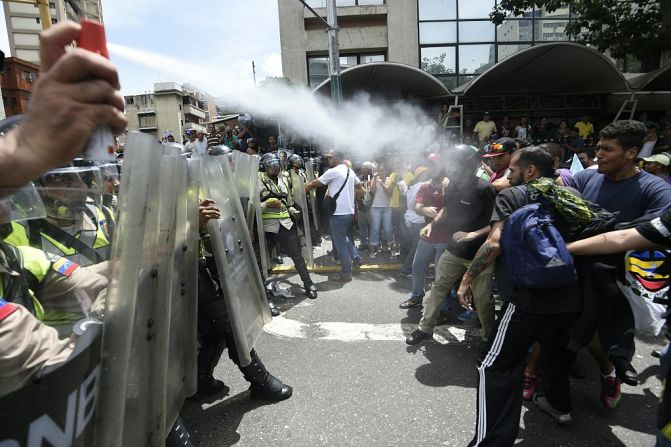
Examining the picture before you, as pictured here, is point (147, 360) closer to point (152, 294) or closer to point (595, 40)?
point (152, 294)

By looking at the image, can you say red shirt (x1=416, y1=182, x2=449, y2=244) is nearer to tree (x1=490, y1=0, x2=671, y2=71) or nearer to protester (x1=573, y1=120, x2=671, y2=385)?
protester (x1=573, y1=120, x2=671, y2=385)

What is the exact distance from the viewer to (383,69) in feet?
36.6

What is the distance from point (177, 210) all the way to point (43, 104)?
98 centimetres

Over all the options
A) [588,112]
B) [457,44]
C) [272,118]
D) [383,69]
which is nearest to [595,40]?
[588,112]

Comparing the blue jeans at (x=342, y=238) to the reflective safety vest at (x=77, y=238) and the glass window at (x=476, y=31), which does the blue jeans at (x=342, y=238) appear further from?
the glass window at (x=476, y=31)

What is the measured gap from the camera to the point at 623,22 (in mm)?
11344

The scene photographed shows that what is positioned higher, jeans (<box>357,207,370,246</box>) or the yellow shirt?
the yellow shirt

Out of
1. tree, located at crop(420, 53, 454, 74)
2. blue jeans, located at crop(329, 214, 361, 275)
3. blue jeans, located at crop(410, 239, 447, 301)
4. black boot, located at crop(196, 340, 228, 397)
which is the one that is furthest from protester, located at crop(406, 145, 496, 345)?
tree, located at crop(420, 53, 454, 74)

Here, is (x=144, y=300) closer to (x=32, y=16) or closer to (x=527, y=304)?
(x=527, y=304)

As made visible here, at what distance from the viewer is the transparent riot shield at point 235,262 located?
2367mm

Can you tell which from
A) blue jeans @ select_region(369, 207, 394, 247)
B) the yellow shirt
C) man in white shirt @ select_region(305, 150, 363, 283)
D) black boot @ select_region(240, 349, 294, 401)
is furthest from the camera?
the yellow shirt

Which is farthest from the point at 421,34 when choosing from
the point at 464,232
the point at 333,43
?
the point at 464,232

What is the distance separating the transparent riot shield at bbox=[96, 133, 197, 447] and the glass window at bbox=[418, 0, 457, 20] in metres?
15.7

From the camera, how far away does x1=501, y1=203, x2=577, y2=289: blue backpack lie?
7.07 ft
